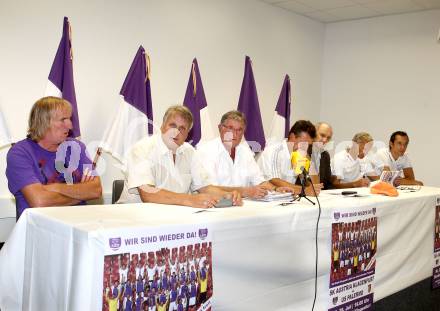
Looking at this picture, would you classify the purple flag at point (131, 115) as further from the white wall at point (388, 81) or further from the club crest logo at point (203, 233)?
the white wall at point (388, 81)

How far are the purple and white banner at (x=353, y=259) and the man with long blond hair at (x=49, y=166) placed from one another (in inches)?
51.8

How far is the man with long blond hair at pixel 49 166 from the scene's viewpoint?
221 centimetres

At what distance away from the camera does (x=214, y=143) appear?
313 centimetres

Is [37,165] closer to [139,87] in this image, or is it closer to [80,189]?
[80,189]

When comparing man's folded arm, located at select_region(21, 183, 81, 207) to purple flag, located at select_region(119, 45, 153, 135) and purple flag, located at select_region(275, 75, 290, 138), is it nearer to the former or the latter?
purple flag, located at select_region(119, 45, 153, 135)

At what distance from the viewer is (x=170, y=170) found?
2703 mm

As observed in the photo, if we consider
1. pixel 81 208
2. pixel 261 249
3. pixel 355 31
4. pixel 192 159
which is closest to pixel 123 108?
pixel 192 159

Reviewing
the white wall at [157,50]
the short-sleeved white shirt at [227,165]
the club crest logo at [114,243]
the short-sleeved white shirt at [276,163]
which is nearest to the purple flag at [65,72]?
the white wall at [157,50]

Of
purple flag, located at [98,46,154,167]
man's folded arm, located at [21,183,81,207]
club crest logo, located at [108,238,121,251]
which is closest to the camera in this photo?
club crest logo, located at [108,238,121,251]

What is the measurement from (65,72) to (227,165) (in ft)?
5.25

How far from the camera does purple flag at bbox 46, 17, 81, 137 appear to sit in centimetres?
368

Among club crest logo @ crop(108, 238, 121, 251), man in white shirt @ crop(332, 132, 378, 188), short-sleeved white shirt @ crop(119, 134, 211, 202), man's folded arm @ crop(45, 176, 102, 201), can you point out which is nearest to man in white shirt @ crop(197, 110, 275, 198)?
short-sleeved white shirt @ crop(119, 134, 211, 202)

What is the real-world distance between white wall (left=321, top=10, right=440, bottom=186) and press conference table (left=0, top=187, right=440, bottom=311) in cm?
359

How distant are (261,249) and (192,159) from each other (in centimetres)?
94
